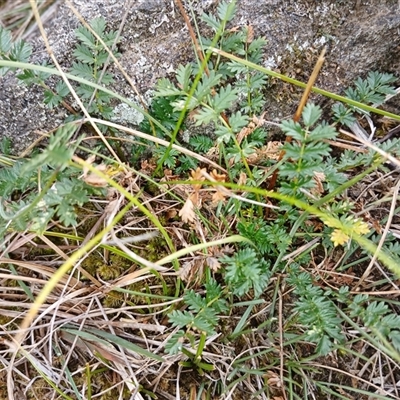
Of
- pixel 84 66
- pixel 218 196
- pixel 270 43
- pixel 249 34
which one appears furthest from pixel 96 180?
pixel 270 43

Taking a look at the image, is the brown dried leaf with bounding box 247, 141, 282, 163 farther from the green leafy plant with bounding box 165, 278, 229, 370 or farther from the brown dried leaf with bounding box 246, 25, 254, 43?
the green leafy plant with bounding box 165, 278, 229, 370

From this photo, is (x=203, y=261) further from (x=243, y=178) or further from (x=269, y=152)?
(x=269, y=152)

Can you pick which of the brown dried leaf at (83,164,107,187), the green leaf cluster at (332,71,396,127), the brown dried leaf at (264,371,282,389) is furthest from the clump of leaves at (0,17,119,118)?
the brown dried leaf at (264,371,282,389)

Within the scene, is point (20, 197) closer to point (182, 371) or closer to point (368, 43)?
point (182, 371)

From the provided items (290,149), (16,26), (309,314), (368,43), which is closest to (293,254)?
(309,314)

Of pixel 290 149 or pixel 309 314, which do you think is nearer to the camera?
pixel 290 149
